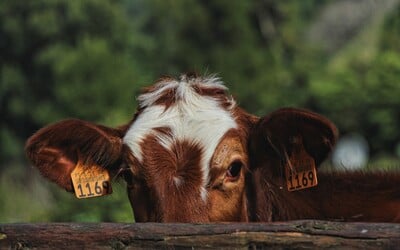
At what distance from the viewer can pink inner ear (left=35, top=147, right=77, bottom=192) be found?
605cm

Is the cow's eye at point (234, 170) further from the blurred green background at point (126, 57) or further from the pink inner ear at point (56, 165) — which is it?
the blurred green background at point (126, 57)

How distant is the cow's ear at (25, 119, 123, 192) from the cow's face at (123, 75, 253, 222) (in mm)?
160

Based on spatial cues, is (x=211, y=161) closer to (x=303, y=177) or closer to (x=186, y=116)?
(x=186, y=116)

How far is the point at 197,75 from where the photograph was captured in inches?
247

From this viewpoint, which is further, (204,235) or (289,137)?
(289,137)

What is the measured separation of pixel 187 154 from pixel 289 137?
1.99ft

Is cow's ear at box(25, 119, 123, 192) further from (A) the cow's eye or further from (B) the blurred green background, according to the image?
(B) the blurred green background

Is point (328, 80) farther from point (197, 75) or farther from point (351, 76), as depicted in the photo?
point (197, 75)

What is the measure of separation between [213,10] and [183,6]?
134 centimetres

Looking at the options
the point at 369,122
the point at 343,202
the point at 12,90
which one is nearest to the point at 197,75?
the point at 343,202

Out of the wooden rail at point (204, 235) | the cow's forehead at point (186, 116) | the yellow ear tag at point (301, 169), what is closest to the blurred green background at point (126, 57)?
the cow's forehead at point (186, 116)

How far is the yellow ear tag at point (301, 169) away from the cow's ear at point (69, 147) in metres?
0.99

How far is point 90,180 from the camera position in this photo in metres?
6.14

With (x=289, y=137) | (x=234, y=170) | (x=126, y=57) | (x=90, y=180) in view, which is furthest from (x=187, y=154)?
(x=126, y=57)
